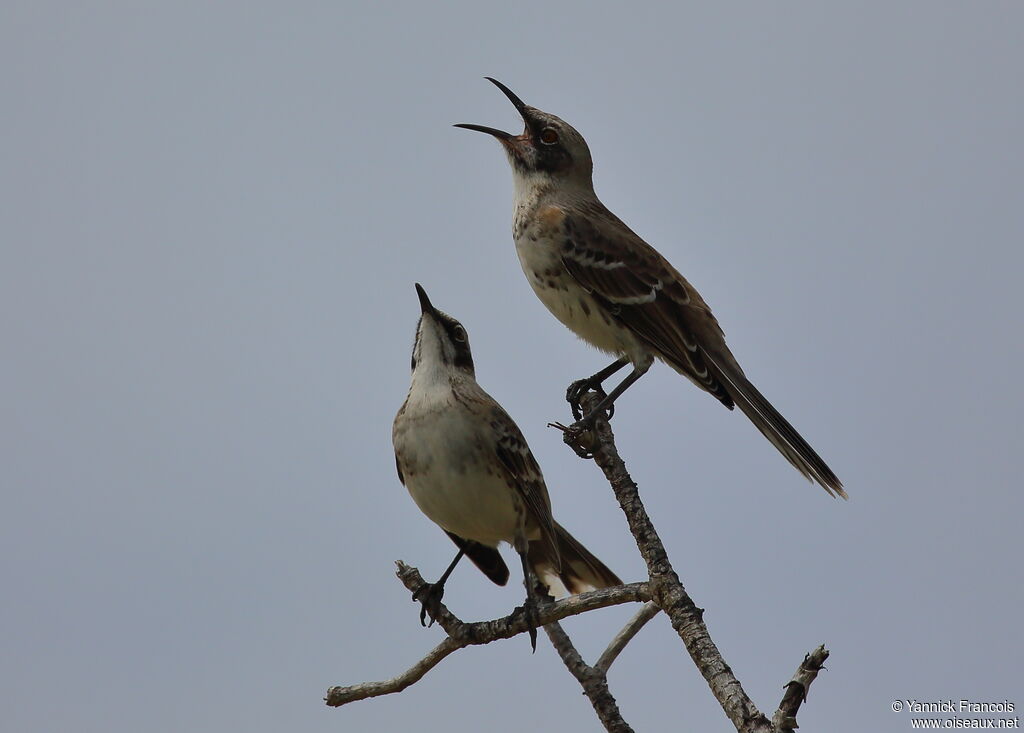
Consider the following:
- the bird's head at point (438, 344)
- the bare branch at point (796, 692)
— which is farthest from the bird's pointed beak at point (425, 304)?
the bare branch at point (796, 692)

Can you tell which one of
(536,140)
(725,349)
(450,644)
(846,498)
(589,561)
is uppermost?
(536,140)

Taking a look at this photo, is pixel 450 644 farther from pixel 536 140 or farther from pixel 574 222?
pixel 536 140

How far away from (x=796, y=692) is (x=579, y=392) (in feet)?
12.6

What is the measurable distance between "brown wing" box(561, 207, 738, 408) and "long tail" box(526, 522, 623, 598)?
1627 millimetres

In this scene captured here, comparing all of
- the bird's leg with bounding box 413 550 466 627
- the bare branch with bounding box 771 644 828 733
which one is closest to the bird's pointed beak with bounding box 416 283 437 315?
the bird's leg with bounding box 413 550 466 627

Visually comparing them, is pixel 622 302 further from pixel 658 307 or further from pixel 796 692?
pixel 796 692

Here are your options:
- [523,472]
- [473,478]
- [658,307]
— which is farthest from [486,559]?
[658,307]

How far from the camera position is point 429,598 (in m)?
6.79

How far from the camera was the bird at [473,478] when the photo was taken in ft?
22.6

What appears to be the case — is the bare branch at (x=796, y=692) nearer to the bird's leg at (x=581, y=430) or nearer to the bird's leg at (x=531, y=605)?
the bird's leg at (x=531, y=605)

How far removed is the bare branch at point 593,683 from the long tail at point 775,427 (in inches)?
82.5

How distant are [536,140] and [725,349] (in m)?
2.19

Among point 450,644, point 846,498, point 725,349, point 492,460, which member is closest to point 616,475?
point 492,460

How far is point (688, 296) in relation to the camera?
9008 millimetres
